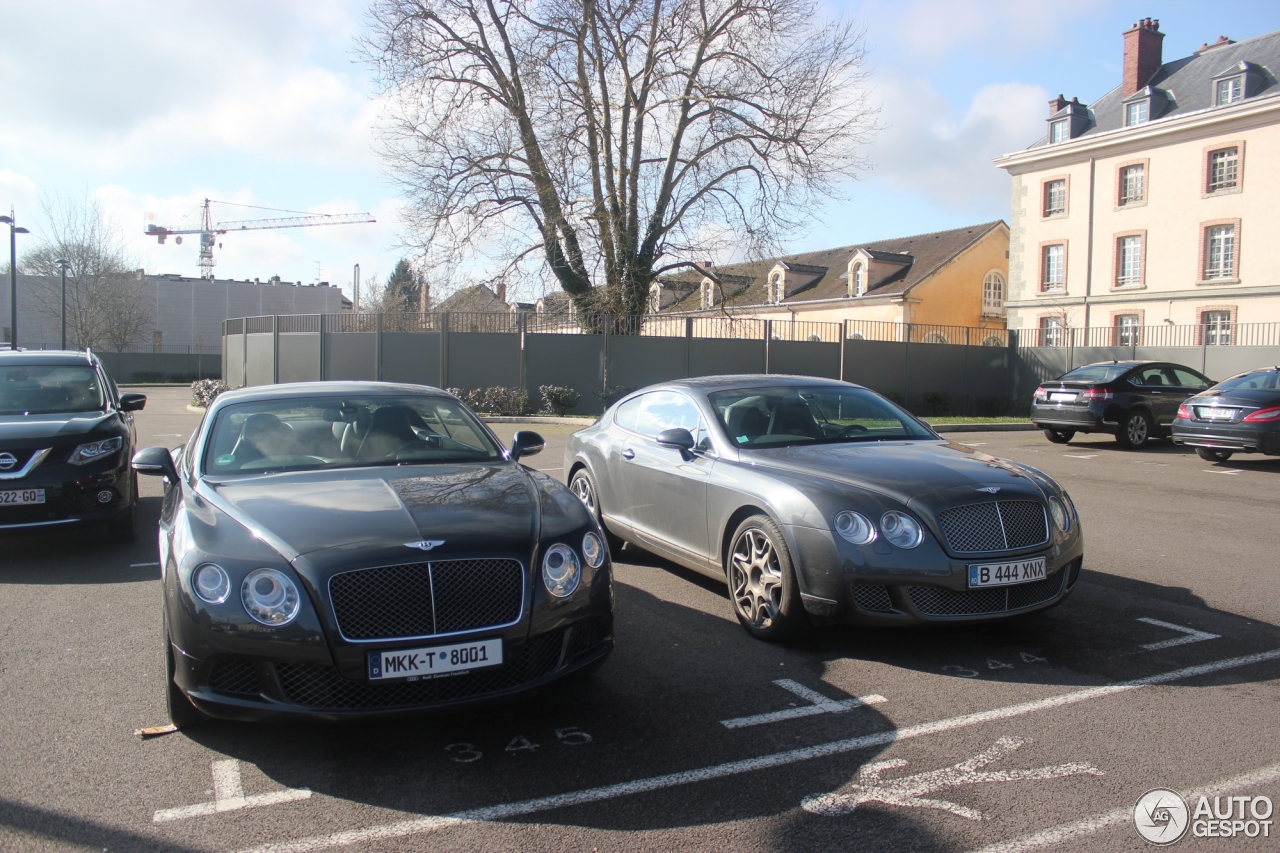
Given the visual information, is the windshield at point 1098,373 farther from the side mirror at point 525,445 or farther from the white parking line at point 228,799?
the white parking line at point 228,799

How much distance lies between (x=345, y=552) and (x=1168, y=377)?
705 inches

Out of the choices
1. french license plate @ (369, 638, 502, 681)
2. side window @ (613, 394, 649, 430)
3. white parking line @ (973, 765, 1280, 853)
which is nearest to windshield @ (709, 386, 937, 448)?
side window @ (613, 394, 649, 430)

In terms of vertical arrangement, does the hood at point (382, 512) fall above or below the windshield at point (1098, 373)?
below

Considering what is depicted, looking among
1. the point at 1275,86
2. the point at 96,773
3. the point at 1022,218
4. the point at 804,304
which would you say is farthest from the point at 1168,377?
the point at 804,304

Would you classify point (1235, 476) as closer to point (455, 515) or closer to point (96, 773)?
point (455, 515)

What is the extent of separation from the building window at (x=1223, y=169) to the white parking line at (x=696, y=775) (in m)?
38.1

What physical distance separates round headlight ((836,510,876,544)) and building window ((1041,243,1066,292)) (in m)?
40.8

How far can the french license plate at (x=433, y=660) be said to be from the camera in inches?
139

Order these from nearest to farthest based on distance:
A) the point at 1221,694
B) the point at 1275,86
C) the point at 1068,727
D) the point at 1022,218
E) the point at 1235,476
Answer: the point at 1068,727
the point at 1221,694
the point at 1235,476
the point at 1275,86
the point at 1022,218

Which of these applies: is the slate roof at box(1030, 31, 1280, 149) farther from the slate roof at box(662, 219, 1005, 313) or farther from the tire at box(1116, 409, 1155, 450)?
the tire at box(1116, 409, 1155, 450)

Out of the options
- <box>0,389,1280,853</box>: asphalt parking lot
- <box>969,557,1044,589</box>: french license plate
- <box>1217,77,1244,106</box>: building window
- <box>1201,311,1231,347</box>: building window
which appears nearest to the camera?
<box>0,389,1280,853</box>: asphalt parking lot

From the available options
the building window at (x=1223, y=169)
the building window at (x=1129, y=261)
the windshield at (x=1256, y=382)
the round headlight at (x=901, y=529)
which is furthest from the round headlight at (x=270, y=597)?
the building window at (x=1129, y=261)

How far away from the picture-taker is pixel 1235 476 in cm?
1285

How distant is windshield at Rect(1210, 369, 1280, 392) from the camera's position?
45.3 ft
